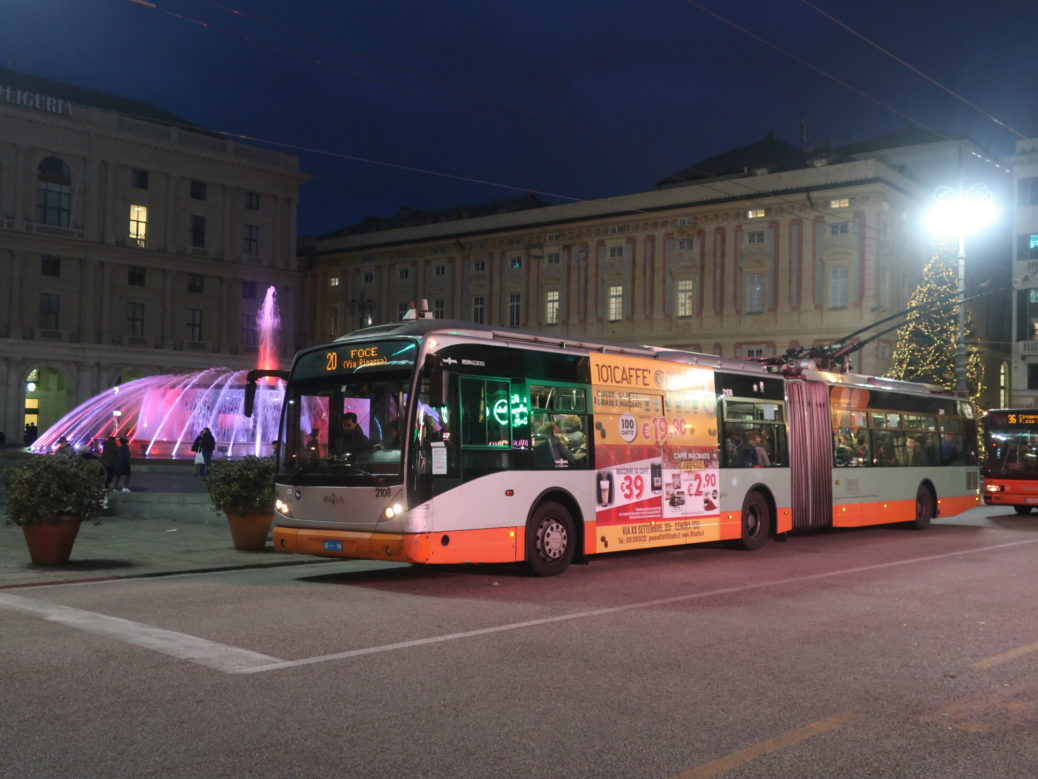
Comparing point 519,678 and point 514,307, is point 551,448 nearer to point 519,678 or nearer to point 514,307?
point 519,678

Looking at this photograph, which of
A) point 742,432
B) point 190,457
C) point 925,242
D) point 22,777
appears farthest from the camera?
point 925,242

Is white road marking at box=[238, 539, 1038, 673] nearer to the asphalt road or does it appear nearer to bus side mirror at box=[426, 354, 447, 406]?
the asphalt road

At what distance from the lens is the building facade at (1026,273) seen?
5950cm

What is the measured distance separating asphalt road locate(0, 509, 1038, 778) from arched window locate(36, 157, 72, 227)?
61.0m

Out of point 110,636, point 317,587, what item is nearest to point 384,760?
point 110,636

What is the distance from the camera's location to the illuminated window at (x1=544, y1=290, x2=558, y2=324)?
223 feet

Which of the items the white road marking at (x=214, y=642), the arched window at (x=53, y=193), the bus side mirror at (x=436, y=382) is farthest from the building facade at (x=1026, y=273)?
the arched window at (x=53, y=193)

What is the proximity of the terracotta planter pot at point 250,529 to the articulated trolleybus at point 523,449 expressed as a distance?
131 inches

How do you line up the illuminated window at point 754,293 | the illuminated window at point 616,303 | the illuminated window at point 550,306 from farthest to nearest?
the illuminated window at point 550,306
the illuminated window at point 616,303
the illuminated window at point 754,293

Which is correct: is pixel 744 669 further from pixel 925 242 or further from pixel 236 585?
pixel 925 242

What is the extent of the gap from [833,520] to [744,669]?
1231 cm

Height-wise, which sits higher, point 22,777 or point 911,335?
point 911,335

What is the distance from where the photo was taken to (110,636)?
8.37 m

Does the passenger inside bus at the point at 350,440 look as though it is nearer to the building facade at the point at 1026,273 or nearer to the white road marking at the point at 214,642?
Answer: the white road marking at the point at 214,642
